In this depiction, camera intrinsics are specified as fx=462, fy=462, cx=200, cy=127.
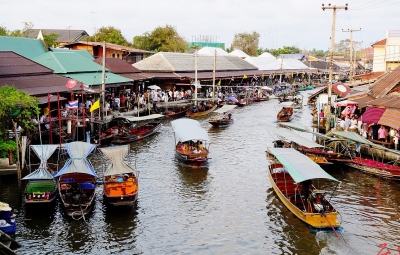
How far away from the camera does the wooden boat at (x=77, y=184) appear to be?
1867cm

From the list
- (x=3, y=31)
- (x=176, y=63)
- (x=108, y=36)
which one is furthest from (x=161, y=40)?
(x=3, y=31)

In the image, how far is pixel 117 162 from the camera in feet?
70.0

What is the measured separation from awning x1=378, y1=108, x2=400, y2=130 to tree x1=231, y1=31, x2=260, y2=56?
8648 centimetres

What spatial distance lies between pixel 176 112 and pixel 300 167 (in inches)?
1071

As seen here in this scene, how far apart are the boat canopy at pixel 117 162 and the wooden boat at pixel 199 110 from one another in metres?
23.6

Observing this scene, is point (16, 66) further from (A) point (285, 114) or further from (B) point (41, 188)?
(A) point (285, 114)

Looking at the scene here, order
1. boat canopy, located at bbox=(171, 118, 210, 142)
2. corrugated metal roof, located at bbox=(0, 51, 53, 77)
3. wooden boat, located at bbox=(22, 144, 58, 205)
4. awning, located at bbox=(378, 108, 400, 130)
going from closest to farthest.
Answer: wooden boat, located at bbox=(22, 144, 58, 205)
awning, located at bbox=(378, 108, 400, 130)
boat canopy, located at bbox=(171, 118, 210, 142)
corrugated metal roof, located at bbox=(0, 51, 53, 77)

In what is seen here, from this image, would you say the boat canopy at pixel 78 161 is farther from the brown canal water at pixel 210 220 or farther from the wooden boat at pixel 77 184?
the brown canal water at pixel 210 220

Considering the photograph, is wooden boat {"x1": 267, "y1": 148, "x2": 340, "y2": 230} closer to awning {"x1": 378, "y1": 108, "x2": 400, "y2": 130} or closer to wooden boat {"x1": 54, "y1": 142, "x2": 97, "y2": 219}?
awning {"x1": 378, "y1": 108, "x2": 400, "y2": 130}

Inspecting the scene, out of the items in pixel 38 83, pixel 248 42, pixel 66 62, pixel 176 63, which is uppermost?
pixel 248 42

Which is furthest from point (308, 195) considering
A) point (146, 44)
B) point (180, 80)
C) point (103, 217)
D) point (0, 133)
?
point (146, 44)

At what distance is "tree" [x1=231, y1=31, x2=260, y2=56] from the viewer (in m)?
113

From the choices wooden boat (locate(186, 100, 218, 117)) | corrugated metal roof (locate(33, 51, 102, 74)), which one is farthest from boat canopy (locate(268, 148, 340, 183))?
wooden boat (locate(186, 100, 218, 117))

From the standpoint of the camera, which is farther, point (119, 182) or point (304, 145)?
point (304, 145)
